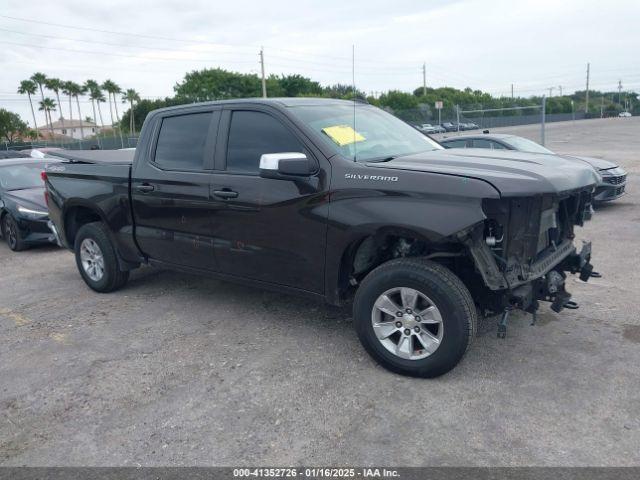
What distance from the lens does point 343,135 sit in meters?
4.34

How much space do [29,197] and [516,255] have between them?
8.03m

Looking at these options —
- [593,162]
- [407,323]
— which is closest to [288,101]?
[407,323]

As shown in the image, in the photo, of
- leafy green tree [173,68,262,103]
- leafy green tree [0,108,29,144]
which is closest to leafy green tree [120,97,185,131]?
leafy green tree [173,68,262,103]

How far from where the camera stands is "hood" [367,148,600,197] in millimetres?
3414

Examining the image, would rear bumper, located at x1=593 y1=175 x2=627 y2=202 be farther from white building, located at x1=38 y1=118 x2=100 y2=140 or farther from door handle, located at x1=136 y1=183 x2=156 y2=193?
white building, located at x1=38 y1=118 x2=100 y2=140

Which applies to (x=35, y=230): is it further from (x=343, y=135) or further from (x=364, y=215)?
(x=364, y=215)

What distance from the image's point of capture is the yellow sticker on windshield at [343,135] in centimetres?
425

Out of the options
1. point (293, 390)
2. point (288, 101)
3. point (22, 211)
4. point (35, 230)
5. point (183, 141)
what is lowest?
point (293, 390)

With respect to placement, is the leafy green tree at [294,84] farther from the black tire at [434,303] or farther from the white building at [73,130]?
the black tire at [434,303]

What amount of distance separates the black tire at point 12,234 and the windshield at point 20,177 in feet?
2.01

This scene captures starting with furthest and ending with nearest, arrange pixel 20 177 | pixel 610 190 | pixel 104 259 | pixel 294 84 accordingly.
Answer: pixel 294 84
pixel 20 177
pixel 610 190
pixel 104 259

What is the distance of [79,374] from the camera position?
414 centimetres

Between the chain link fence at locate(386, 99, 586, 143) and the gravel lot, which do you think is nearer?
the gravel lot

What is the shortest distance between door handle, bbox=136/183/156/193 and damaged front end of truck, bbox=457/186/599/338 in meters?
2.98
